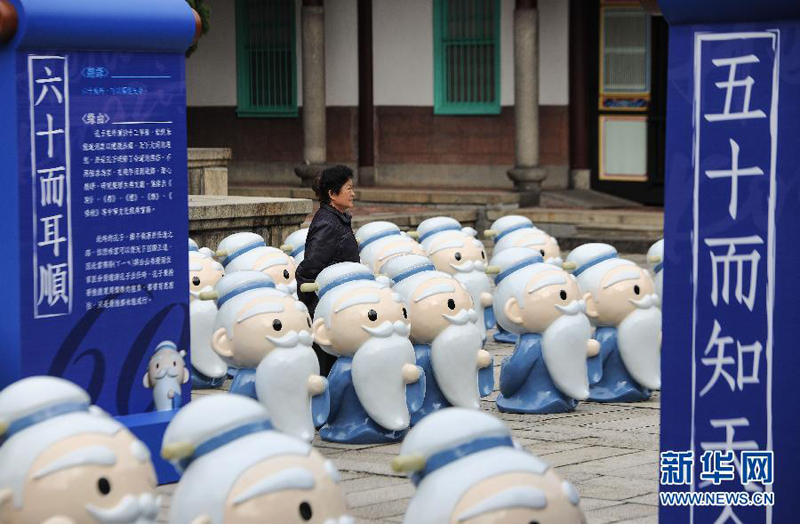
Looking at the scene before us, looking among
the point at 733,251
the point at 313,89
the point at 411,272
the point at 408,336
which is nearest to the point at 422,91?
the point at 313,89

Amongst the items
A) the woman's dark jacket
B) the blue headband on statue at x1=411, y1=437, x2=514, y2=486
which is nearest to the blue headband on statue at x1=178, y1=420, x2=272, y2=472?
the blue headband on statue at x1=411, y1=437, x2=514, y2=486

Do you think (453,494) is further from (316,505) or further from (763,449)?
(763,449)

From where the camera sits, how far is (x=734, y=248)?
542 cm

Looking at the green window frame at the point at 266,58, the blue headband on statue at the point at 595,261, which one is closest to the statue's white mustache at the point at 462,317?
the blue headband on statue at the point at 595,261

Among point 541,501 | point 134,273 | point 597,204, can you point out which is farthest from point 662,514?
point 597,204

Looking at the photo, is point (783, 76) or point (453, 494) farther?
point (783, 76)

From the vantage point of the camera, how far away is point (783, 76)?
17.5 feet

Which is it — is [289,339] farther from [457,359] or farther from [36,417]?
[36,417]

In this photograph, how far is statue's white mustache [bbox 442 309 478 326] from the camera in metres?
9.34

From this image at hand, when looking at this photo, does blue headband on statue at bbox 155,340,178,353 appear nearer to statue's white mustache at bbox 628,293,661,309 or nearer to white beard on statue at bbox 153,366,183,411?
white beard on statue at bbox 153,366,183,411

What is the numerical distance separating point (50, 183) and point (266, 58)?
16.0 meters

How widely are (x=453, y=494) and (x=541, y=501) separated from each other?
0.86ft

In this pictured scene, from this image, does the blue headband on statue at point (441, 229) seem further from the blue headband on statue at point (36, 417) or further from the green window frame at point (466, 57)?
the green window frame at point (466, 57)

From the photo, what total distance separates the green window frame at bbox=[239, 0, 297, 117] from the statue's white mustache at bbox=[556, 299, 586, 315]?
13654 millimetres
